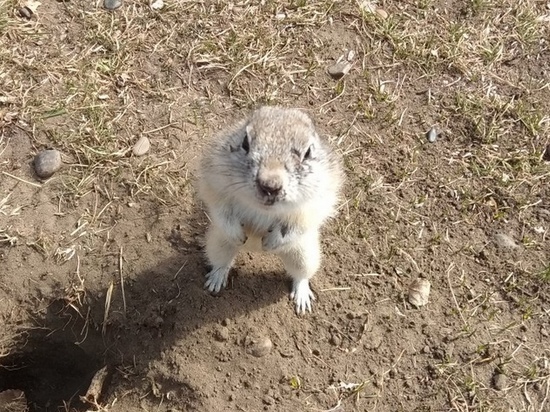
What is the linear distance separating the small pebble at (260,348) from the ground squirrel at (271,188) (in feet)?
1.35

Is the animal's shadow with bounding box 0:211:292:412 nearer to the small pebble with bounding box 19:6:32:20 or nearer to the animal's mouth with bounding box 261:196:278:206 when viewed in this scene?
the animal's mouth with bounding box 261:196:278:206

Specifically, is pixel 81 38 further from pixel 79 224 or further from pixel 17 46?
pixel 79 224

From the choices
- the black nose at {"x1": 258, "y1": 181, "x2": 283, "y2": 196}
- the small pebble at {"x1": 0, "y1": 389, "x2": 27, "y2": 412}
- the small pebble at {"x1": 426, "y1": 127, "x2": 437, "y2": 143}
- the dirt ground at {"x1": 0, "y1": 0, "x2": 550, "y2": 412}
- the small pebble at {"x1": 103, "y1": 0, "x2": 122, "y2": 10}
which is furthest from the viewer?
the small pebble at {"x1": 103, "y1": 0, "x2": 122, "y2": 10}

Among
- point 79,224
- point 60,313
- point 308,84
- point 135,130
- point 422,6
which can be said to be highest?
point 422,6

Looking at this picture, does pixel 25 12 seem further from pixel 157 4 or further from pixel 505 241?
pixel 505 241

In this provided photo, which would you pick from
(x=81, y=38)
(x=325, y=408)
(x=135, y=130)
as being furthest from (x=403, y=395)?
(x=81, y=38)

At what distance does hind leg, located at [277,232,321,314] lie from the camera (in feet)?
11.5

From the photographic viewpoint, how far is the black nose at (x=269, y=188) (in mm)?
2842

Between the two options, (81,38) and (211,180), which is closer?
(211,180)

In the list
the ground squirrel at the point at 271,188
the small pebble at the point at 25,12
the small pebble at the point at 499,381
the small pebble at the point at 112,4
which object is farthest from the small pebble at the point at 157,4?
the small pebble at the point at 499,381

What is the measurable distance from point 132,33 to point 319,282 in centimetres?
241

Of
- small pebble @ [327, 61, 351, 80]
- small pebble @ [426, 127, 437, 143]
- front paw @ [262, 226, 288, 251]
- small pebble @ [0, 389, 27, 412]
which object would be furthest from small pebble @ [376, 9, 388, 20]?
small pebble @ [0, 389, 27, 412]

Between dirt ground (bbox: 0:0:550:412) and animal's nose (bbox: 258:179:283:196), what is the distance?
4.05ft

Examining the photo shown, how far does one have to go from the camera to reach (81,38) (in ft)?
15.9
